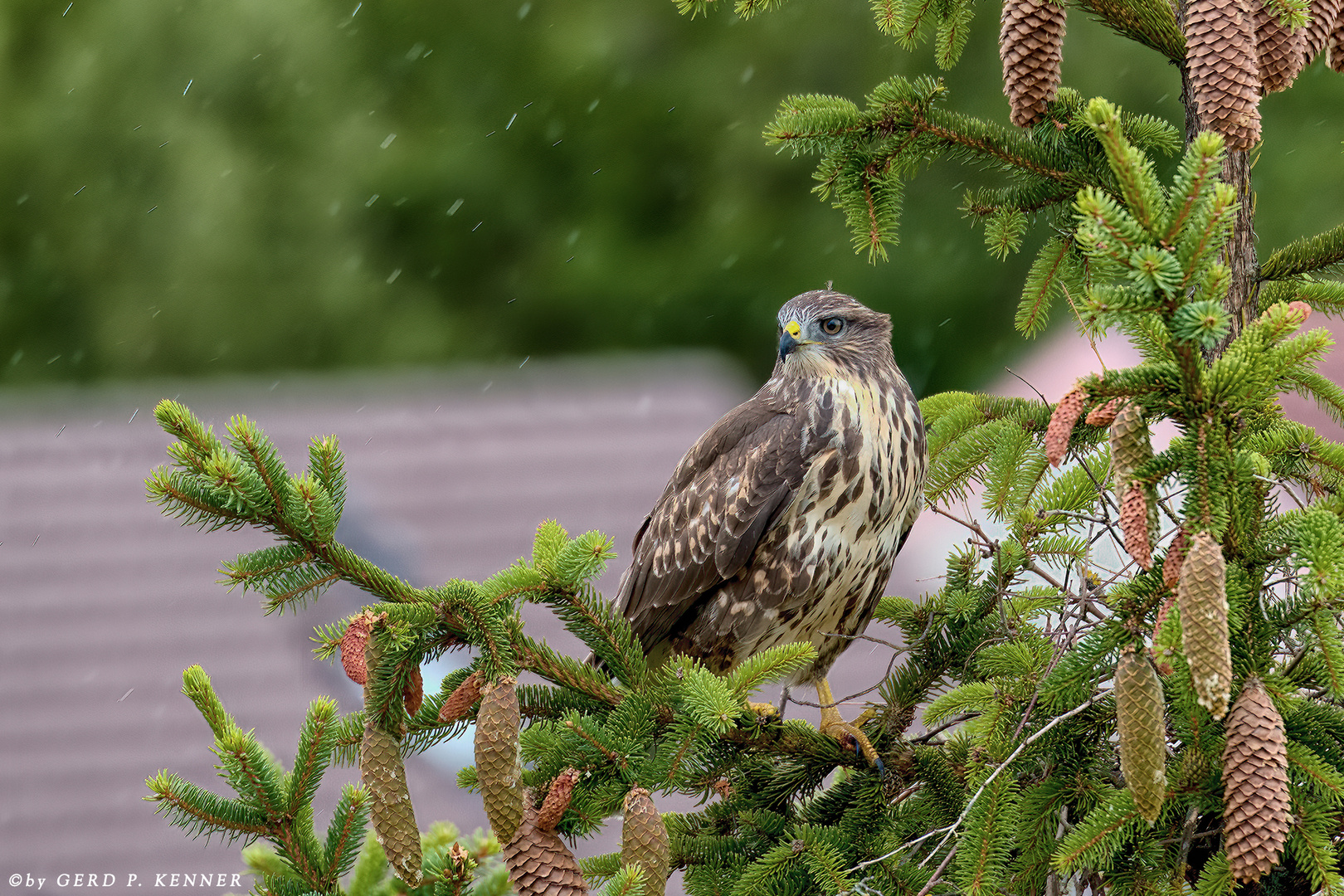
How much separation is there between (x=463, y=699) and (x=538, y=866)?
0.29m

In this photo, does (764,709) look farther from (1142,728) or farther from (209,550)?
(209,550)

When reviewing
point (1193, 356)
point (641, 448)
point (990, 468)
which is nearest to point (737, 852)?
point (990, 468)

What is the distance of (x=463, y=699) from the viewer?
1910 mm

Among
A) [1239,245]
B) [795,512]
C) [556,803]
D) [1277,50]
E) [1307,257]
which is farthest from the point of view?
[795,512]

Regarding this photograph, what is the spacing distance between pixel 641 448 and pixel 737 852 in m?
4.16

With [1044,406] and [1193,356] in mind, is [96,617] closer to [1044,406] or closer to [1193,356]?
[1044,406]

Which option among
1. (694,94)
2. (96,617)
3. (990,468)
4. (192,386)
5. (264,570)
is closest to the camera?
(264,570)

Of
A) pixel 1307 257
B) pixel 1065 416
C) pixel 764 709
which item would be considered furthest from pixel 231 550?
pixel 1065 416

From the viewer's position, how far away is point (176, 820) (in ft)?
6.13

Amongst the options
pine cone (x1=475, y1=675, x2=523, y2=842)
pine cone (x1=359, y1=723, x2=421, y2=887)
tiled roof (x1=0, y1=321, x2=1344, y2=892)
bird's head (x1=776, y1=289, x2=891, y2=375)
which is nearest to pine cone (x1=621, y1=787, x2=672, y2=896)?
pine cone (x1=475, y1=675, x2=523, y2=842)

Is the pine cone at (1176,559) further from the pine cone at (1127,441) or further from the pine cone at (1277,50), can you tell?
the pine cone at (1277,50)

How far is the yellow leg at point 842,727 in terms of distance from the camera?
2.44 m

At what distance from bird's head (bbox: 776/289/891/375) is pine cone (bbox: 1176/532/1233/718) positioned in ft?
5.69

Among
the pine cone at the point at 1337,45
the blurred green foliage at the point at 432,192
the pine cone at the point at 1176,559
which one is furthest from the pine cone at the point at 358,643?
the blurred green foliage at the point at 432,192
